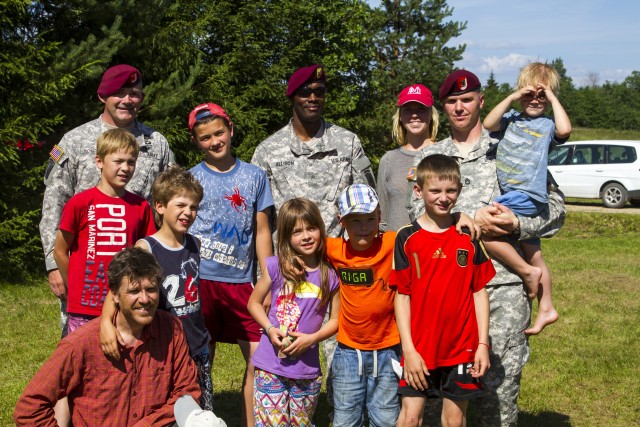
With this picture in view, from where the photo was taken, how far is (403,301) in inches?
155

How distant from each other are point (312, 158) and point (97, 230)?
1.48 meters

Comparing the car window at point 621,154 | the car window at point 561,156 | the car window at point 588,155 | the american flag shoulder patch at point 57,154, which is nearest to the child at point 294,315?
the american flag shoulder patch at point 57,154

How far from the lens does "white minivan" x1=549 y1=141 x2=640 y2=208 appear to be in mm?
21547

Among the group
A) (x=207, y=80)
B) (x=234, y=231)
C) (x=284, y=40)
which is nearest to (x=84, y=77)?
(x=207, y=80)

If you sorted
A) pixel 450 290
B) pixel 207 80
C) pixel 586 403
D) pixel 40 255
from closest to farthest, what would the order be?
pixel 450 290
pixel 586 403
pixel 40 255
pixel 207 80

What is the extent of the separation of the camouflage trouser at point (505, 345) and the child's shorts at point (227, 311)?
1.49m

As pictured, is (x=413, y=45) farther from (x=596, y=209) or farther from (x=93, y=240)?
(x=93, y=240)

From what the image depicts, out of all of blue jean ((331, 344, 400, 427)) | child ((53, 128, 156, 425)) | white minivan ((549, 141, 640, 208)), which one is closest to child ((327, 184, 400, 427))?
blue jean ((331, 344, 400, 427))

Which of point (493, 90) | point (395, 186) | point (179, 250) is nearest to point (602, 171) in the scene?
point (395, 186)

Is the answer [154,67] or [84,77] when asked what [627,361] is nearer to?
[84,77]

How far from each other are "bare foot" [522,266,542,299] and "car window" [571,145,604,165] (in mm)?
19187

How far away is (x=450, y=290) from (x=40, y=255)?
9.01 metres

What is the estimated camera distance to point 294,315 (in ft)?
13.8

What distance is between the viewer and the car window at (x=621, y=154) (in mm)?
21719
